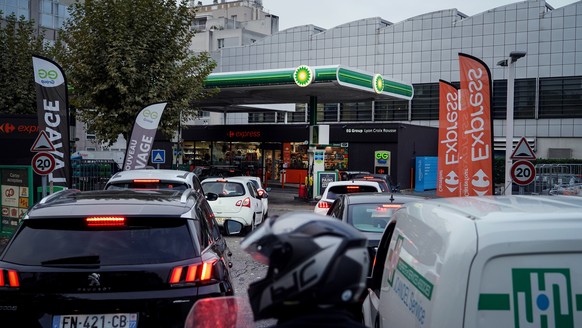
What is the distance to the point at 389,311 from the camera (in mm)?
3453

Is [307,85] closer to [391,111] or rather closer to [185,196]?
[185,196]

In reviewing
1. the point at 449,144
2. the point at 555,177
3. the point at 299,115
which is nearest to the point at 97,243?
the point at 449,144

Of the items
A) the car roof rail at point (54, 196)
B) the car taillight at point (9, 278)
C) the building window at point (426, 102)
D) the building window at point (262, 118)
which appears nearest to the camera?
the car taillight at point (9, 278)

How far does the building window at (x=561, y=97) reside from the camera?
42.7m

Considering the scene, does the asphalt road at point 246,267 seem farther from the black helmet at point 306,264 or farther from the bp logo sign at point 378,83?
the bp logo sign at point 378,83

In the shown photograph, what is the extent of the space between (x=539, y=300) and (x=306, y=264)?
42.3 inches

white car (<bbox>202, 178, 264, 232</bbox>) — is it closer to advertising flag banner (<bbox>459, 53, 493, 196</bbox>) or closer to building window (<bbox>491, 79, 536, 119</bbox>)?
advertising flag banner (<bbox>459, 53, 493, 196</bbox>)

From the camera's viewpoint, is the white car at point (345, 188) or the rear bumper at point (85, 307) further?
the white car at point (345, 188)

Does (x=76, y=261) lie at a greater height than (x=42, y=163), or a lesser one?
lesser

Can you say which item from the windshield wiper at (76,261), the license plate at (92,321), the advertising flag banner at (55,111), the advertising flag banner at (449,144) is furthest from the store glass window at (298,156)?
the license plate at (92,321)

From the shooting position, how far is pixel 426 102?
48.1 m

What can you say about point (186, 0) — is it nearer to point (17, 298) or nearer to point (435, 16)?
point (17, 298)

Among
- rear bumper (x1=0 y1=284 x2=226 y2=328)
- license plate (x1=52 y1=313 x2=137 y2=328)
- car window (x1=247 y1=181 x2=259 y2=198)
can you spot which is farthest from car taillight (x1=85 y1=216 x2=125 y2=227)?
car window (x1=247 y1=181 x2=259 y2=198)

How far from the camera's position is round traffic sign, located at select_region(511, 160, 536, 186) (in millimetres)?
14508
